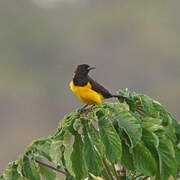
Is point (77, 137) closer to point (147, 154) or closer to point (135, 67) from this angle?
point (147, 154)

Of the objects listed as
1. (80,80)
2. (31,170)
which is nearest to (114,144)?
(31,170)

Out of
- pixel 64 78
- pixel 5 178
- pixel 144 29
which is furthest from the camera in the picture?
pixel 144 29

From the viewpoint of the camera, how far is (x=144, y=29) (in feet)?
289

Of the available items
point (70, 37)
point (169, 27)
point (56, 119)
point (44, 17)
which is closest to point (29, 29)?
point (44, 17)

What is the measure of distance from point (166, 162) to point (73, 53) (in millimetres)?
69498

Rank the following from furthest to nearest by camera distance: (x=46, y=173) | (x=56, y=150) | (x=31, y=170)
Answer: (x=46, y=173), (x=31, y=170), (x=56, y=150)

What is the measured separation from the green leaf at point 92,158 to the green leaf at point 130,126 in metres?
0.19

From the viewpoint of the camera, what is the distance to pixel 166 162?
3732 millimetres

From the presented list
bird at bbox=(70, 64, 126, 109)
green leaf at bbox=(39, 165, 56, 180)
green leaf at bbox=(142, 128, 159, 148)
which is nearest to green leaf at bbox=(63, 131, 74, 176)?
green leaf at bbox=(142, 128, 159, 148)

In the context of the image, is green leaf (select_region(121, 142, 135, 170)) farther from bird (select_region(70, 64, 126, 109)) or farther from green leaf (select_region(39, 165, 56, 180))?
bird (select_region(70, 64, 126, 109))

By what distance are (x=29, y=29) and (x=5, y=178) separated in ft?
285

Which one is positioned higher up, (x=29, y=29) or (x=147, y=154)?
(x=29, y=29)

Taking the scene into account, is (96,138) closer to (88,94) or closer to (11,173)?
(11,173)

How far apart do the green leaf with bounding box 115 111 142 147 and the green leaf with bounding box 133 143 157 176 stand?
8cm
